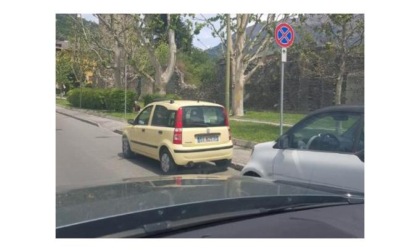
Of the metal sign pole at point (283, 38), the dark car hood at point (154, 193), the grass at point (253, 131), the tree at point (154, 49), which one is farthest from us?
the grass at point (253, 131)

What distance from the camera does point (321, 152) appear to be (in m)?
3.31

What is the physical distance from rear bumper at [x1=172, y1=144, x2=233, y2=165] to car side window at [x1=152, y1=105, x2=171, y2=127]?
39 centimetres

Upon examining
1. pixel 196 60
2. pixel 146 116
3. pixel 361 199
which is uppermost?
pixel 196 60

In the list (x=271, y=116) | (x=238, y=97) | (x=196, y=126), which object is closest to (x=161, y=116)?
(x=196, y=126)

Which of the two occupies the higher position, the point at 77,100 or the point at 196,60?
the point at 196,60

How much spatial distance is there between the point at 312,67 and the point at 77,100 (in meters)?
4.19

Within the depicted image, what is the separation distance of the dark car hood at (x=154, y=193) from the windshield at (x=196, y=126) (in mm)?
10

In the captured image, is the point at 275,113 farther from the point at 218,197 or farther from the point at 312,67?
the point at 218,197

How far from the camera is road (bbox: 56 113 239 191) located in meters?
3.11

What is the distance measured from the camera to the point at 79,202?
6.68ft

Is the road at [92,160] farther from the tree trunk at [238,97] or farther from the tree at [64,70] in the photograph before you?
the tree trunk at [238,97]

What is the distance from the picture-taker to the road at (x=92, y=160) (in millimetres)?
3105

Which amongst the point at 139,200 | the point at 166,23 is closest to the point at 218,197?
the point at 139,200

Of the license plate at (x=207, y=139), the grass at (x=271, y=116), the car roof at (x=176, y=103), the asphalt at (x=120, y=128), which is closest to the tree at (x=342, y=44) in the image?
the grass at (x=271, y=116)
